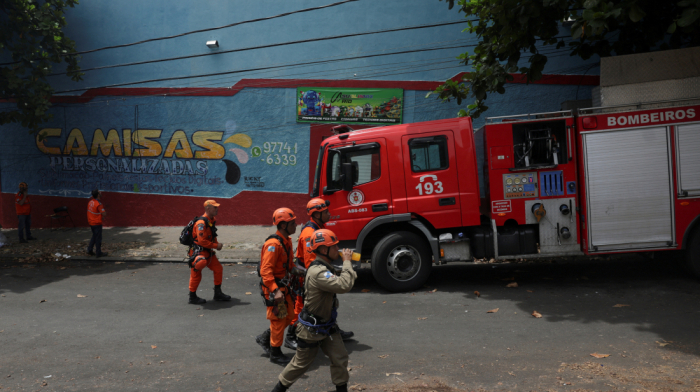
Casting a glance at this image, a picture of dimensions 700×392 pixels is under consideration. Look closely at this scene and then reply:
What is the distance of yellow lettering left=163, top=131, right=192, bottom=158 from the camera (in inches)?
615

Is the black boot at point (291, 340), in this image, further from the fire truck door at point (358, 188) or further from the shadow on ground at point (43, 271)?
the shadow on ground at point (43, 271)

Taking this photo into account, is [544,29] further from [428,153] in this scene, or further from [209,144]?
[209,144]

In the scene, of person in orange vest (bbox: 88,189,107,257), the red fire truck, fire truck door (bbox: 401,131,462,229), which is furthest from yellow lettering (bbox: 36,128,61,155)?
fire truck door (bbox: 401,131,462,229)

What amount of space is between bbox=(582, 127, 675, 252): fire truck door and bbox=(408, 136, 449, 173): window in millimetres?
2248

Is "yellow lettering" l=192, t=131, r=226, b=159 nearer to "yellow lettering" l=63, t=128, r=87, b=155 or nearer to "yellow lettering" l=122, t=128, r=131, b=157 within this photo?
"yellow lettering" l=122, t=128, r=131, b=157

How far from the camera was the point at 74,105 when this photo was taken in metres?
16.4

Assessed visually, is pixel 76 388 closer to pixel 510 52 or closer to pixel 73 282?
pixel 73 282

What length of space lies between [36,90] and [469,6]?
37.2 feet

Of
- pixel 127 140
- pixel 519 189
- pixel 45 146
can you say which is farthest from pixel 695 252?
pixel 45 146

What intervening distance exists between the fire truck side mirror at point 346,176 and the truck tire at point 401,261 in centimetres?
105

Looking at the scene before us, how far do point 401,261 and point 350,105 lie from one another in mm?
7459

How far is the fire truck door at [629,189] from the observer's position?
7.95 m

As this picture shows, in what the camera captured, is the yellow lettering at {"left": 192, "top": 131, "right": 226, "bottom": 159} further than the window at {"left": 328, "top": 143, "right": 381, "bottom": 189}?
Yes

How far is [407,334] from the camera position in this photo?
6277mm
